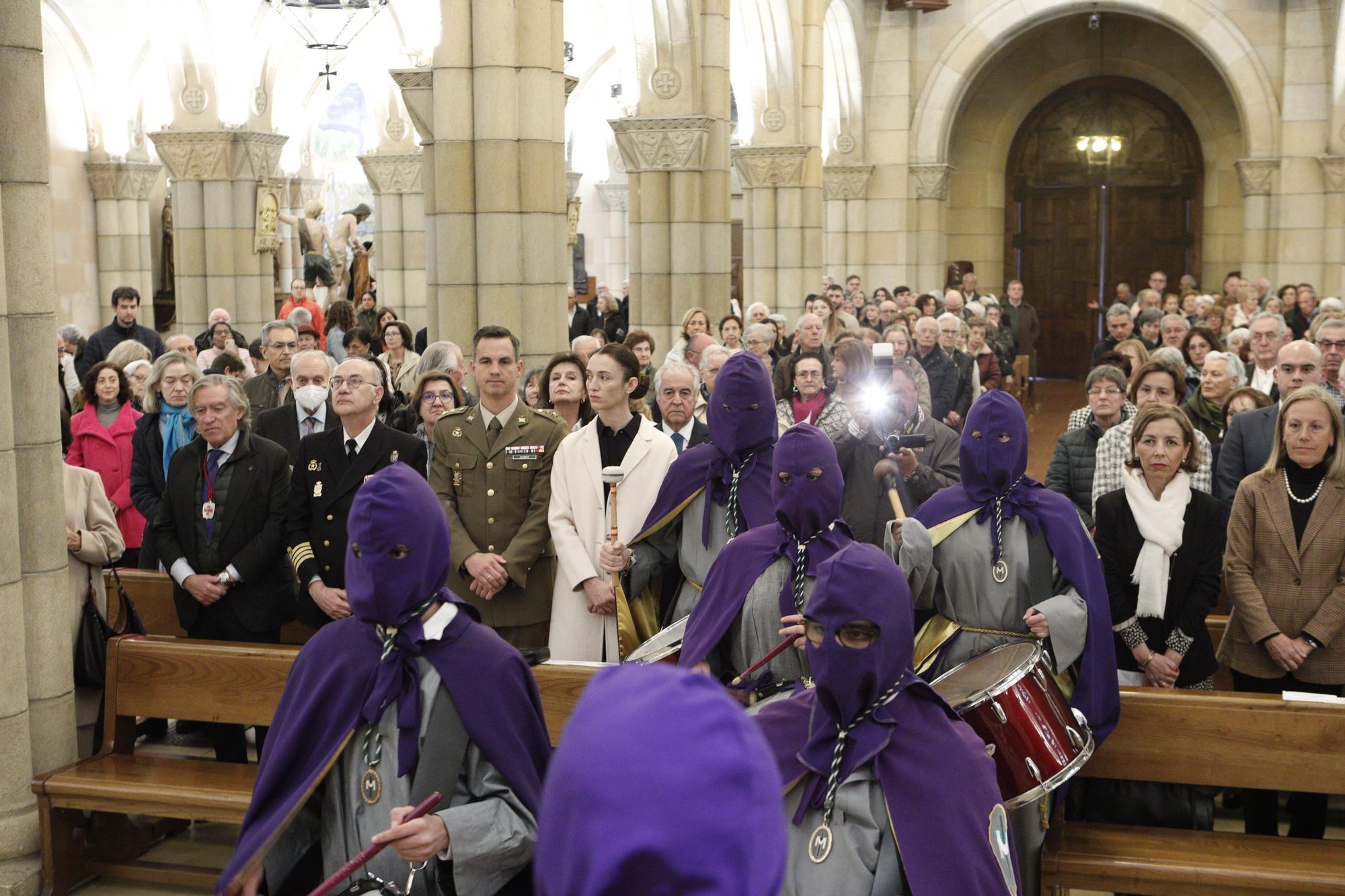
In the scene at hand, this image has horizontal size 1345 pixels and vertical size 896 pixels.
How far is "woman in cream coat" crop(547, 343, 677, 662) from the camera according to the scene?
5.79m

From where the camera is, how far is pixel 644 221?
13.7 metres

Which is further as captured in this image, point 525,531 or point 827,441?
point 525,531

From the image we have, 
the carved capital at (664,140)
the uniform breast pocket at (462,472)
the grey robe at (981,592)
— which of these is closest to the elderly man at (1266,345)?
the grey robe at (981,592)

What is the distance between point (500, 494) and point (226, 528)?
42.8 inches

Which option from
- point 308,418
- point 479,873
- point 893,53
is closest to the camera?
point 479,873

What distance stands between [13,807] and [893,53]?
2000 cm

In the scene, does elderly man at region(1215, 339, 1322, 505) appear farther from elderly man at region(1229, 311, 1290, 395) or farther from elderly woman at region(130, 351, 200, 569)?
elderly woman at region(130, 351, 200, 569)

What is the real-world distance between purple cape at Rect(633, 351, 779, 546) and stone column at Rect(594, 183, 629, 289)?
87.4ft

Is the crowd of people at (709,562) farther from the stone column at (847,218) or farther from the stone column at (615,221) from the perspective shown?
the stone column at (615,221)

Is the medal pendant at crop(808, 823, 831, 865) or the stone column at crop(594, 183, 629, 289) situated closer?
the medal pendant at crop(808, 823, 831, 865)

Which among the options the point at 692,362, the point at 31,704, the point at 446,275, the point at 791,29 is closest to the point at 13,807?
the point at 31,704

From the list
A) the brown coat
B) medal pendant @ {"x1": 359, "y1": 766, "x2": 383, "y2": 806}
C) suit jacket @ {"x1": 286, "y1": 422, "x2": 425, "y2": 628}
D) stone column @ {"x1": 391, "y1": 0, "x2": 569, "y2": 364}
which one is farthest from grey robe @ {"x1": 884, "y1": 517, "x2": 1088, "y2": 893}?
stone column @ {"x1": 391, "y1": 0, "x2": 569, "y2": 364}

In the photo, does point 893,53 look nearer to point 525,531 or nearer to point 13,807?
point 525,531

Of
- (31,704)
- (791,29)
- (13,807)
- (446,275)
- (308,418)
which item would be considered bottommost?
(13,807)
